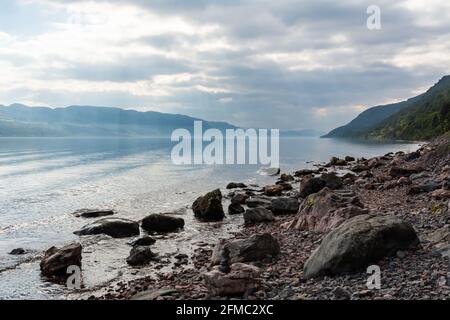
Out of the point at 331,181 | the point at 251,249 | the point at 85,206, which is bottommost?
the point at 85,206

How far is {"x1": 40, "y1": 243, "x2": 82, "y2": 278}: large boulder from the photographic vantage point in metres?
20.6

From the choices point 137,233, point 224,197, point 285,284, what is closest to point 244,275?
point 285,284

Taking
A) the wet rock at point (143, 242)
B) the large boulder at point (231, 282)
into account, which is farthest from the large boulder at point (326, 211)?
the wet rock at point (143, 242)

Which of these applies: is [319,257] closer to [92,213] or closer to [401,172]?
[92,213]

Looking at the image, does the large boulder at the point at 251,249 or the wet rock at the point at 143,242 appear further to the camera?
the wet rock at the point at 143,242

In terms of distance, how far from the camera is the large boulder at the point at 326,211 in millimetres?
21891

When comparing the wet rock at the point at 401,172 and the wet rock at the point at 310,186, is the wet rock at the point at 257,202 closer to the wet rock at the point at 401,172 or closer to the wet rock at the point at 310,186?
the wet rock at the point at 310,186

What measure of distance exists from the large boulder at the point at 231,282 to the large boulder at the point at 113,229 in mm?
16474

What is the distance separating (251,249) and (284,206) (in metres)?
17.1

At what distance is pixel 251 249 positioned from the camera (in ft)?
60.9

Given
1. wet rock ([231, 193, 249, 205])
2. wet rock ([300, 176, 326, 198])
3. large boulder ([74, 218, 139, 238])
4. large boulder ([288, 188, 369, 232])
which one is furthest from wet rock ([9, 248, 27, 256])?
wet rock ([300, 176, 326, 198])

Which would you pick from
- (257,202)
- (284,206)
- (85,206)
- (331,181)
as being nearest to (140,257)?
(284,206)

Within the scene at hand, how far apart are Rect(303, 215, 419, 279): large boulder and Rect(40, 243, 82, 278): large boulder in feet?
41.2
